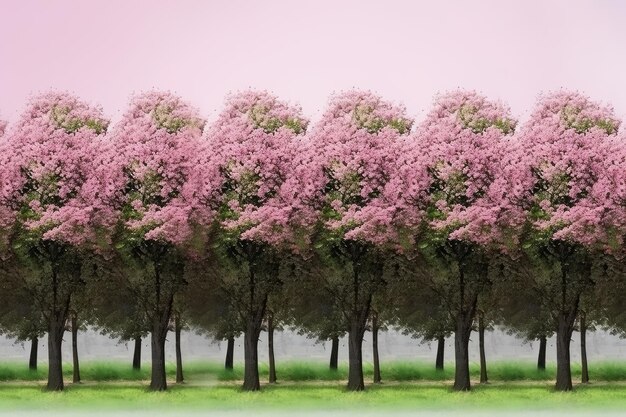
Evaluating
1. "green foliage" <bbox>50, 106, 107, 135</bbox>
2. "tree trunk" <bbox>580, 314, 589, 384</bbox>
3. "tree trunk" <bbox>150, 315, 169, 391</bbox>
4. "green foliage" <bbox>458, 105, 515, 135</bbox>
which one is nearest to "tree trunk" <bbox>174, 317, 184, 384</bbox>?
"tree trunk" <bbox>150, 315, 169, 391</bbox>

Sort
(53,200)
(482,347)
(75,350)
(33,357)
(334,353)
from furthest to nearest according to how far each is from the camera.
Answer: (33,357) < (334,353) < (75,350) < (482,347) < (53,200)

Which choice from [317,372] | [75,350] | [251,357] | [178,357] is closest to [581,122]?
[251,357]

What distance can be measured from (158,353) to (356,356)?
8.90m

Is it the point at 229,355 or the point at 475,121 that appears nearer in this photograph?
the point at 475,121

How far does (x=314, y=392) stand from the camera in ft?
149

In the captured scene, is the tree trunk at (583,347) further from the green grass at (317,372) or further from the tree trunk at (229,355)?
the tree trunk at (229,355)

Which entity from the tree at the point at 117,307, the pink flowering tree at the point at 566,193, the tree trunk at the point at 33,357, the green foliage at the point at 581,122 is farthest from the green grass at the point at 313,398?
the tree trunk at the point at 33,357

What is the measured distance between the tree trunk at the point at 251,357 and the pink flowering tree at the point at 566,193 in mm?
12622

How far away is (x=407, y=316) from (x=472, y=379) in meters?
8.24

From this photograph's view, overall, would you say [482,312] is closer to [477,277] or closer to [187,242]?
[477,277]

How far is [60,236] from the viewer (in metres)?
45.1

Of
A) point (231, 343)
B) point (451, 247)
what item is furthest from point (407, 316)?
point (231, 343)

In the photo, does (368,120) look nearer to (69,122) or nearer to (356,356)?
(356,356)

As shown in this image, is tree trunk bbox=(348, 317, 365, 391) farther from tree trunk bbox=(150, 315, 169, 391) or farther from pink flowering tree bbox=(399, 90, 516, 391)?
tree trunk bbox=(150, 315, 169, 391)
